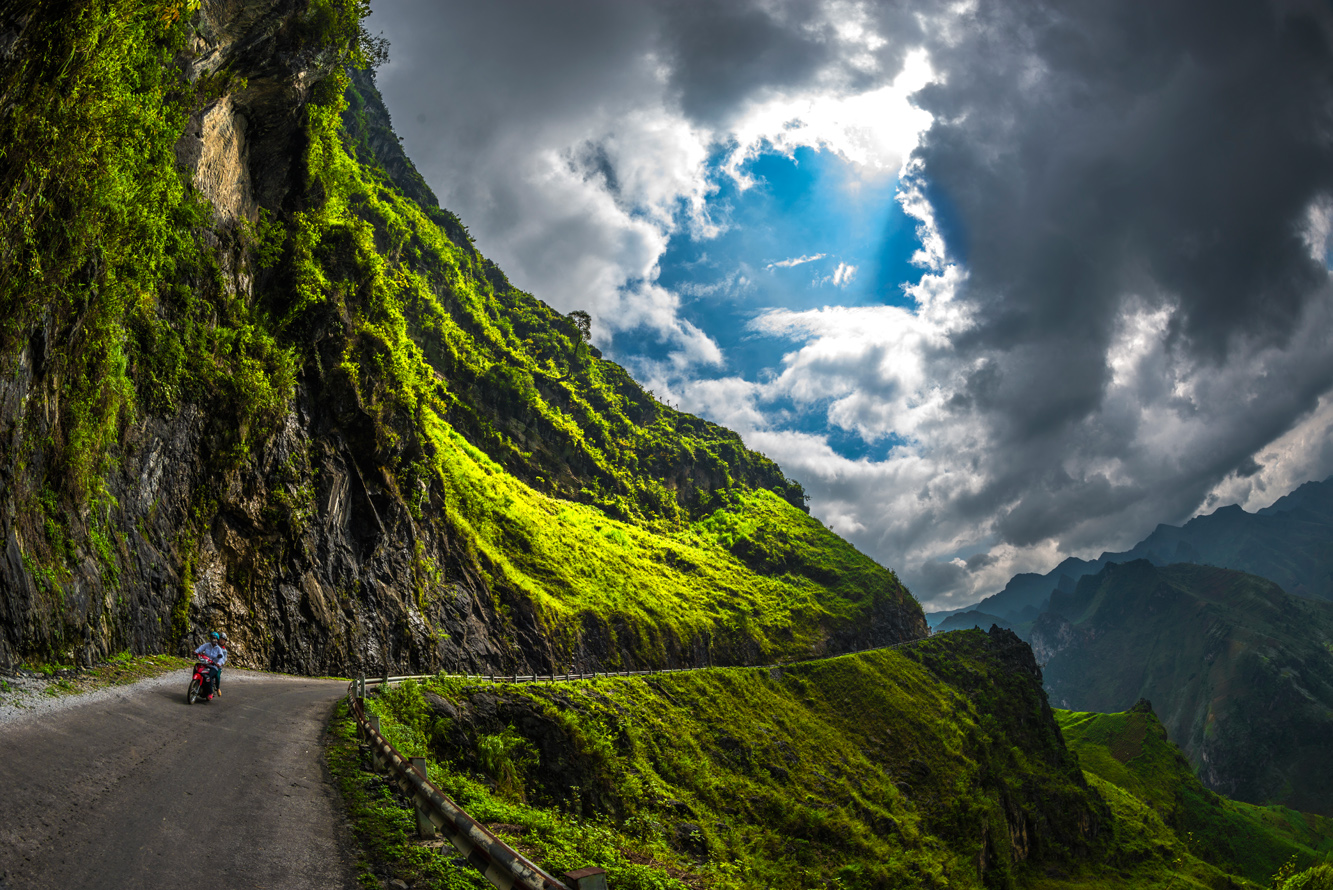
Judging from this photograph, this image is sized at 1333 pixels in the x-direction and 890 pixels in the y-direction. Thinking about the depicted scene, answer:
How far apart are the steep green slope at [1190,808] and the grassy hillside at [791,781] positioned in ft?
9.17

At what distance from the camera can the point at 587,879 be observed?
5.09 metres

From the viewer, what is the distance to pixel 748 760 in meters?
47.2

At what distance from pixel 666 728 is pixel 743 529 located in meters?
80.6

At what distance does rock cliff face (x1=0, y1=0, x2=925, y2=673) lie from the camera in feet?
56.4

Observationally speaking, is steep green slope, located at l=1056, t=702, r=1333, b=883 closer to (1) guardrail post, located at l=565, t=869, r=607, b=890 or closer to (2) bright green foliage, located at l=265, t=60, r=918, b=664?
(2) bright green foliage, located at l=265, t=60, r=918, b=664

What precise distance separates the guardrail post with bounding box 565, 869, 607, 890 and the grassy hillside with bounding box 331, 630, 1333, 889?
2941mm

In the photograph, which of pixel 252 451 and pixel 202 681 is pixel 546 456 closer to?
pixel 252 451

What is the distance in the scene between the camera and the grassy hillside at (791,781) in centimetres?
1430

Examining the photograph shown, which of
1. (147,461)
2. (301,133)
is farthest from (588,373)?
(147,461)

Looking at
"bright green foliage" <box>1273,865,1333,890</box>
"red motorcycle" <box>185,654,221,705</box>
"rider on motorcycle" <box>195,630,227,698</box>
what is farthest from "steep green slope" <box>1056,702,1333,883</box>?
"red motorcycle" <box>185,654,221,705</box>

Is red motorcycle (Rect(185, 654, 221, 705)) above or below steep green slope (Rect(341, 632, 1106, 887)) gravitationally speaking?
above

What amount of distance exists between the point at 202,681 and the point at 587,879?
16.7 m

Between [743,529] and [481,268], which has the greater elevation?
[481,268]

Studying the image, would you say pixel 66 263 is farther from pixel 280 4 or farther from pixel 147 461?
pixel 280 4
